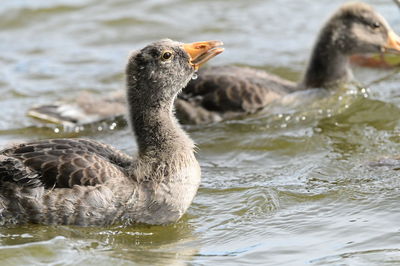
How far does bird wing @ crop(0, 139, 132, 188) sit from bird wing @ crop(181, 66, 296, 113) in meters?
3.51

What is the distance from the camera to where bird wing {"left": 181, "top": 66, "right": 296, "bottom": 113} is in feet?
35.3

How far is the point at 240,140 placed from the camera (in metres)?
10.2

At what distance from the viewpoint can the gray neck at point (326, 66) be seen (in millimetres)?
11359

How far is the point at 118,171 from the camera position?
24.5 feet

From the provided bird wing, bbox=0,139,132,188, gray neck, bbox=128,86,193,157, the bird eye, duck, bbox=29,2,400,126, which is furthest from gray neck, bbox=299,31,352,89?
bird wing, bbox=0,139,132,188

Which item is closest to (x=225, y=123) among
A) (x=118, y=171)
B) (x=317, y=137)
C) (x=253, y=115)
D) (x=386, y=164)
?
(x=253, y=115)

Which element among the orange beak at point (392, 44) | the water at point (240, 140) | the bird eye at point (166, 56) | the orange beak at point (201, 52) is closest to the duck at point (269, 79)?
the orange beak at point (392, 44)

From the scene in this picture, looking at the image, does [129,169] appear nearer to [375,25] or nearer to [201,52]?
[201,52]

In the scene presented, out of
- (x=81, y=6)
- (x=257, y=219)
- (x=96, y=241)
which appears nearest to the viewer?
(x=96, y=241)

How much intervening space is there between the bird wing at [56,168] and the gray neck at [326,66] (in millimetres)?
4637

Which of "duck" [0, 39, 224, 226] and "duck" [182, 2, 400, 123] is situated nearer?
"duck" [0, 39, 224, 226]

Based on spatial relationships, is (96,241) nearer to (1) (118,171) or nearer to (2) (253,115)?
(1) (118,171)

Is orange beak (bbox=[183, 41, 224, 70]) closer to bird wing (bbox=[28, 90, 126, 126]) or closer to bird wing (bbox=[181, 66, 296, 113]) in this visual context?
bird wing (bbox=[181, 66, 296, 113])

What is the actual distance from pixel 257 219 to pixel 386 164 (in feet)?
5.81
